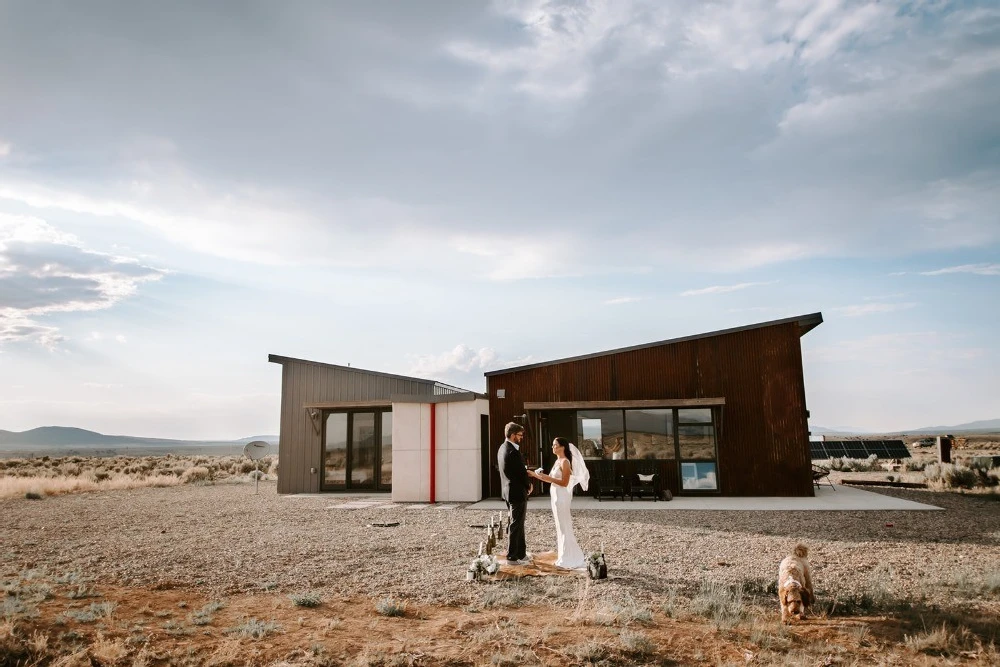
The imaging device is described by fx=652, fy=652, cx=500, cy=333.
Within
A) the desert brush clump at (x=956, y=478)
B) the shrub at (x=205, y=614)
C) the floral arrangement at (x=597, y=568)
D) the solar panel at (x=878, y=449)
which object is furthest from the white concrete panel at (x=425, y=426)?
the solar panel at (x=878, y=449)

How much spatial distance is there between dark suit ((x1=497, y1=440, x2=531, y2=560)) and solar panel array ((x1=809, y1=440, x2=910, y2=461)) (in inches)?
966

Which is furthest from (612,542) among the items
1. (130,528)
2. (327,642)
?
(130,528)

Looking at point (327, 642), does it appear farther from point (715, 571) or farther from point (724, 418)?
point (724, 418)

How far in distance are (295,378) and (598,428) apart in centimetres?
881

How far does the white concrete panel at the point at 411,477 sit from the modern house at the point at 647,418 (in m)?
0.02

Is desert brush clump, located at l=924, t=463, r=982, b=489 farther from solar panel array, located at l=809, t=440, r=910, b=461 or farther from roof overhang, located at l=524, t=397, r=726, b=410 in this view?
solar panel array, located at l=809, t=440, r=910, b=461

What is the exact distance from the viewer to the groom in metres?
7.72

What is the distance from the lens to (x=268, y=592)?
6.88 meters

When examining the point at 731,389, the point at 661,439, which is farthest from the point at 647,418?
the point at 731,389

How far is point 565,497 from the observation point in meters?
7.75

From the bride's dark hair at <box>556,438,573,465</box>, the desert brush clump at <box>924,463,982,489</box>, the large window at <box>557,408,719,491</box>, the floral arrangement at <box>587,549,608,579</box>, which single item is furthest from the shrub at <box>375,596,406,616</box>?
the desert brush clump at <box>924,463,982,489</box>

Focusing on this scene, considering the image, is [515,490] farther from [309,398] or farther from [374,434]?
[309,398]

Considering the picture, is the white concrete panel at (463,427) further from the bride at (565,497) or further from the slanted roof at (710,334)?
the bride at (565,497)

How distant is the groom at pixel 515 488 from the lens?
7723 millimetres
